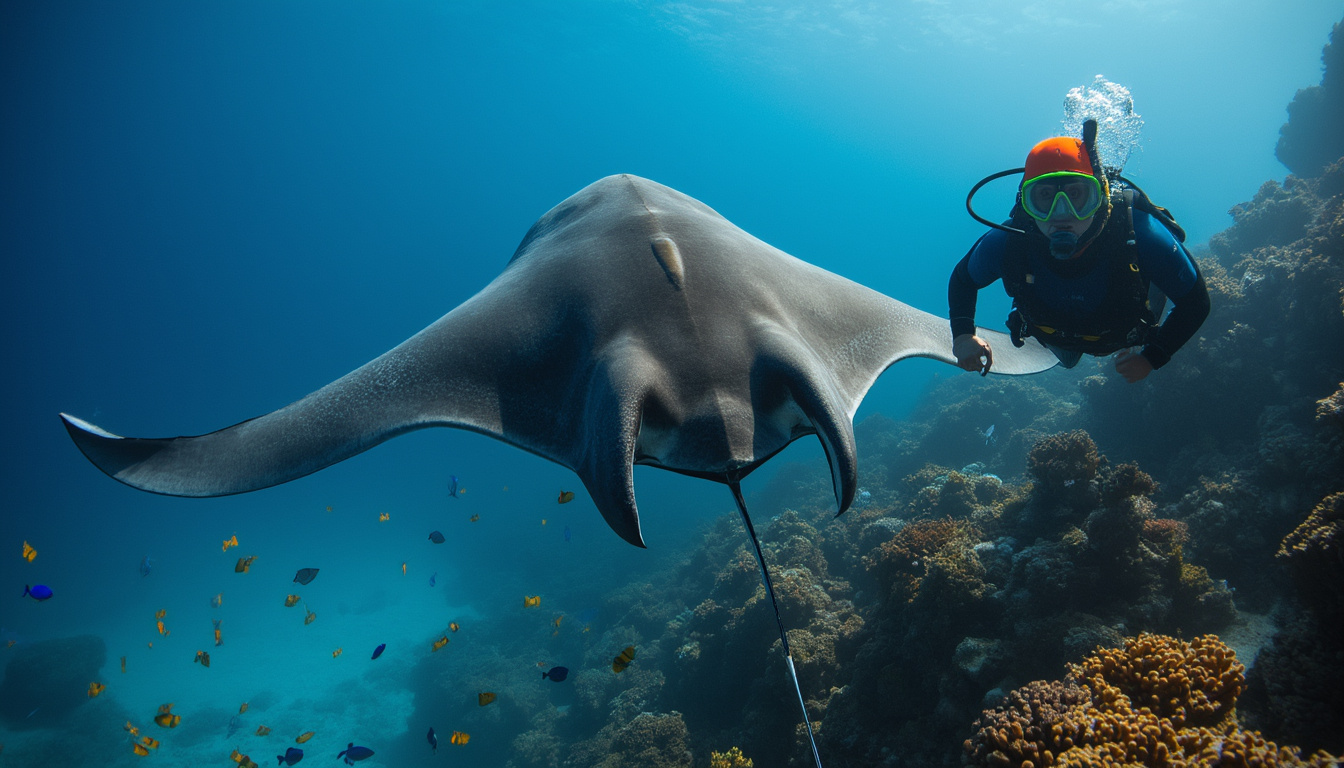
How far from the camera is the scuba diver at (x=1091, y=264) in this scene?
10.3ft

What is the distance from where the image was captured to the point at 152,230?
9269 centimetres

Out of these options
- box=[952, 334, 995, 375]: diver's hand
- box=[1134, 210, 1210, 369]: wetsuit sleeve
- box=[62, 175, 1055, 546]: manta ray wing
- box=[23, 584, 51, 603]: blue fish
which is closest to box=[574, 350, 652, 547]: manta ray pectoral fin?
box=[62, 175, 1055, 546]: manta ray wing

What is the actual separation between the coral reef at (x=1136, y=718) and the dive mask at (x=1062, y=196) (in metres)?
3.04

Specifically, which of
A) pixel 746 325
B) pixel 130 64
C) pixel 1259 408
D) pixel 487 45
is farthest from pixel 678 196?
pixel 130 64

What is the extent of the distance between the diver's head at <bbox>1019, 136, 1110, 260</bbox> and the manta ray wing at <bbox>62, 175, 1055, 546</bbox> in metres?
1.62

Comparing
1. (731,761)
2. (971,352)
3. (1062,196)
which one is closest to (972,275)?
(1062,196)

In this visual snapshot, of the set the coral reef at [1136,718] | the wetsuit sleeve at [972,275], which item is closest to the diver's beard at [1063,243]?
the wetsuit sleeve at [972,275]

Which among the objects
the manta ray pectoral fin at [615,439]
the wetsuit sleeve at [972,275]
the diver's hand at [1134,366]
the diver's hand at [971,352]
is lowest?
the manta ray pectoral fin at [615,439]

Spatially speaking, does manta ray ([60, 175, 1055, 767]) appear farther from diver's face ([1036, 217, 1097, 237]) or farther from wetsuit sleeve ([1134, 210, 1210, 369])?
wetsuit sleeve ([1134, 210, 1210, 369])

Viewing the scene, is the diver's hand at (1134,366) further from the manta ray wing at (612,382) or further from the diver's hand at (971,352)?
the manta ray wing at (612,382)

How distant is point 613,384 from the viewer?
171 centimetres

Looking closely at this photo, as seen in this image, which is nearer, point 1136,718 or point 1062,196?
point 1136,718

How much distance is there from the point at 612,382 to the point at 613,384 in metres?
0.02

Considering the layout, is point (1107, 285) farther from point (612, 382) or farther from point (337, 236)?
point (337, 236)
